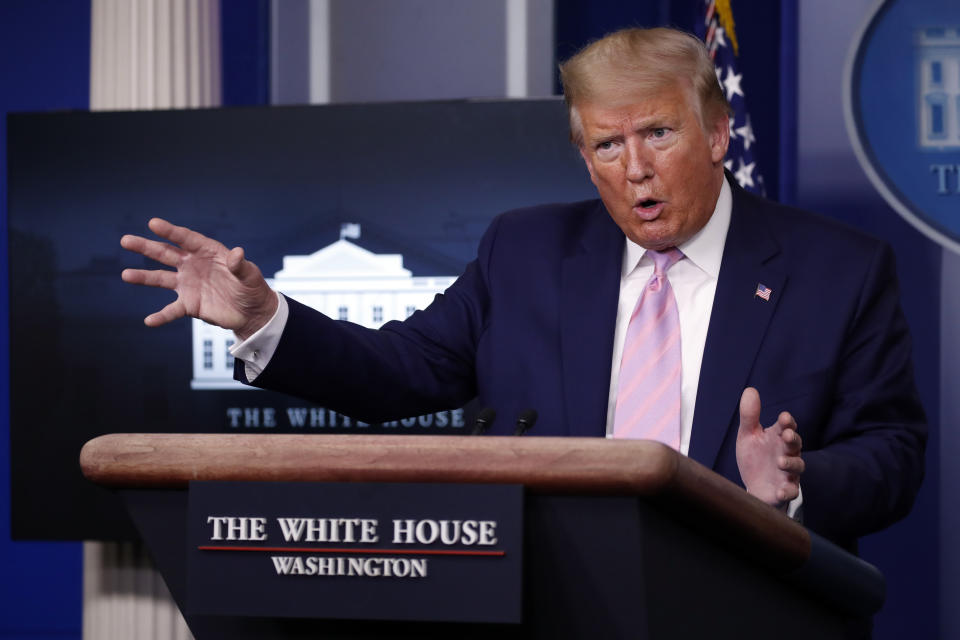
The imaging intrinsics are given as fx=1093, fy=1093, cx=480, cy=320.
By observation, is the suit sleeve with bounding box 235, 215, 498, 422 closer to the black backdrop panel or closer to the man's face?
the man's face

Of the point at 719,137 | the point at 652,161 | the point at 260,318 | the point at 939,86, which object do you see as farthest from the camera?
the point at 939,86

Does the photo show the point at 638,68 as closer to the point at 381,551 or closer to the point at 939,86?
the point at 381,551

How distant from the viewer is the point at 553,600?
2.85 feet

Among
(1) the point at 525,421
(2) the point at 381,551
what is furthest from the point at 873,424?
(2) the point at 381,551

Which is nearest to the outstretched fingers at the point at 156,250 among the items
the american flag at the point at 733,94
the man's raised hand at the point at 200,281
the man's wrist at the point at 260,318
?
the man's raised hand at the point at 200,281

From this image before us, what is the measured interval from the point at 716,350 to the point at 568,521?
0.79 meters

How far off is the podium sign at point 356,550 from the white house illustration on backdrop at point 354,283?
221cm

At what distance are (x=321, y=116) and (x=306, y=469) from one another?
243 centimetres

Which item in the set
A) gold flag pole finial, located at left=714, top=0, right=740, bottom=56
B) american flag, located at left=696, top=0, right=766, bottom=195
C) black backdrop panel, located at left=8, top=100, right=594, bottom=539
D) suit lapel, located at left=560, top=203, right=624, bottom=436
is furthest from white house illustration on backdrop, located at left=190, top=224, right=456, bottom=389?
suit lapel, located at left=560, top=203, right=624, bottom=436

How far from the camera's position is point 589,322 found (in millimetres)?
1666

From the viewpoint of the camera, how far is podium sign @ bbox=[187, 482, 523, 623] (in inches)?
32.9

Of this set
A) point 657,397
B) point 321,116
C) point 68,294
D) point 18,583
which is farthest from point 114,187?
point 657,397

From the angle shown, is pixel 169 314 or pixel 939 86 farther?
pixel 939 86

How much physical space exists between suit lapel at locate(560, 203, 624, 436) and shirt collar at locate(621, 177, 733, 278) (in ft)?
0.09
